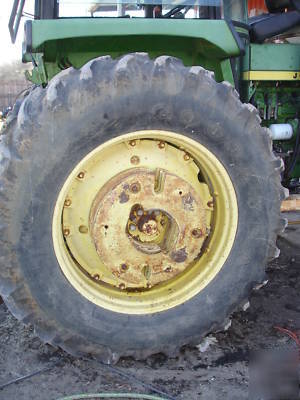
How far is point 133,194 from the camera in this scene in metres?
2.18

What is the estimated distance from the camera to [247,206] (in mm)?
2242

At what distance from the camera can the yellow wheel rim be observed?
2.17 metres

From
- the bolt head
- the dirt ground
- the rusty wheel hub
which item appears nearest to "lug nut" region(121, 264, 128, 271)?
the rusty wheel hub

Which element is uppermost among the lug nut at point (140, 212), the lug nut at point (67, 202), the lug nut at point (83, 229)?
the lug nut at point (67, 202)

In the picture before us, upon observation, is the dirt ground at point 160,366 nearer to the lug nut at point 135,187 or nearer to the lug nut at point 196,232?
the lug nut at point 196,232

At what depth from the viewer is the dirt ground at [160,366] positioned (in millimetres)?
2096

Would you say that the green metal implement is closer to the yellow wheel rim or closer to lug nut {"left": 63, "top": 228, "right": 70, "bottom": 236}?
the yellow wheel rim

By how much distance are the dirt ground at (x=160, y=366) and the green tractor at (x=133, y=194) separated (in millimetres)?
107

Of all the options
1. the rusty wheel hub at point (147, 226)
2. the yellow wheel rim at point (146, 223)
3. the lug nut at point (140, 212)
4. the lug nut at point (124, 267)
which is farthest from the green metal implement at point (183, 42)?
the lug nut at point (124, 267)

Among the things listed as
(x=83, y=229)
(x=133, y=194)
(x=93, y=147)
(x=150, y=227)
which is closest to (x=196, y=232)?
(x=150, y=227)

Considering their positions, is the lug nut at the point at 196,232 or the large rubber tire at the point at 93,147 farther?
the lug nut at the point at 196,232

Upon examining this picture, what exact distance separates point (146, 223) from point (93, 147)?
47cm

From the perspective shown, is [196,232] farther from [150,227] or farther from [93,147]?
[93,147]

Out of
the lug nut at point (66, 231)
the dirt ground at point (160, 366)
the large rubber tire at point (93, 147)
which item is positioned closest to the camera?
the large rubber tire at point (93, 147)
